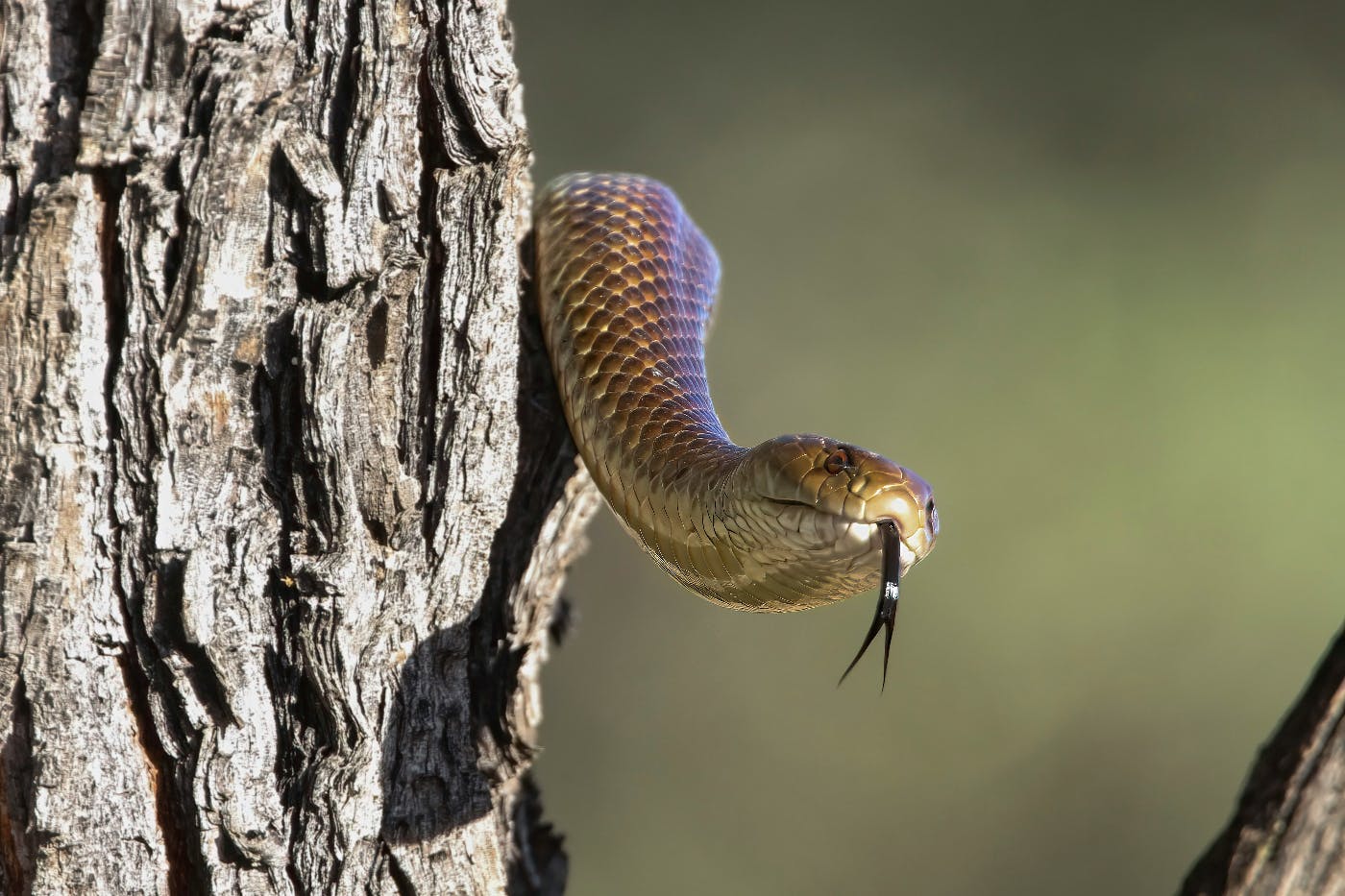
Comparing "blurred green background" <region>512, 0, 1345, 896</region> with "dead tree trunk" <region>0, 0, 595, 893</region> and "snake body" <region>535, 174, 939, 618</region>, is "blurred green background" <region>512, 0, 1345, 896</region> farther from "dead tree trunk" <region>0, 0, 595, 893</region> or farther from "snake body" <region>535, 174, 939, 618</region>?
"dead tree trunk" <region>0, 0, 595, 893</region>

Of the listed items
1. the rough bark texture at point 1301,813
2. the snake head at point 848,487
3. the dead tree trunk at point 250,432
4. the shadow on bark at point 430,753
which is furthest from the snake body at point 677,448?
the rough bark texture at point 1301,813

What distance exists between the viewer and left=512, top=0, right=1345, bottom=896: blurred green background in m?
8.91

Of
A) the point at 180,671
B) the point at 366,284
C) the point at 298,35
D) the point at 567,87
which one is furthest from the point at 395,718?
the point at 567,87

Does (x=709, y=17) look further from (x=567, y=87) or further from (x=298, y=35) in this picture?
(x=298, y=35)

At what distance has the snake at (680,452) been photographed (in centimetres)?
212

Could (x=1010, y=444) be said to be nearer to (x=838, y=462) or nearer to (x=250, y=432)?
(x=838, y=462)

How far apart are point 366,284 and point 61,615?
2.21 ft

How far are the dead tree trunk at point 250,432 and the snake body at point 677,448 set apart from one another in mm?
273

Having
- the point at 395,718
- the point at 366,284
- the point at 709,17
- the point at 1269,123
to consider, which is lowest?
the point at 395,718

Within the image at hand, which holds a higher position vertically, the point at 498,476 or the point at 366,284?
the point at 366,284

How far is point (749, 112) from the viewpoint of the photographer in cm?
1027

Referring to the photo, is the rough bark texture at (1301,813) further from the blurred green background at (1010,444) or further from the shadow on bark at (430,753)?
the blurred green background at (1010,444)

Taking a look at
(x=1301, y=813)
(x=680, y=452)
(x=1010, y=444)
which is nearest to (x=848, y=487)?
(x=680, y=452)

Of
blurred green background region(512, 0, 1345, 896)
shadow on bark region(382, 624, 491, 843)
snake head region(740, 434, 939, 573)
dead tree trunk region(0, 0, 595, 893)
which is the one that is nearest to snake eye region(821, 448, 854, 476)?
snake head region(740, 434, 939, 573)
